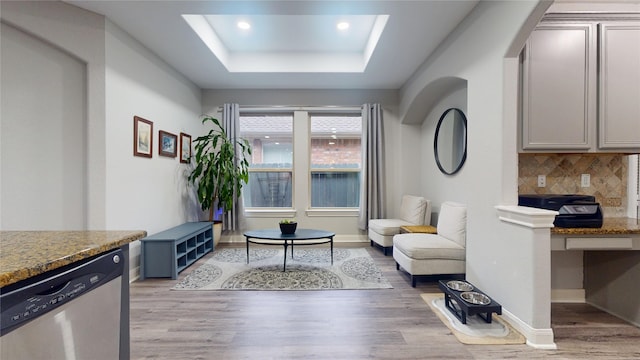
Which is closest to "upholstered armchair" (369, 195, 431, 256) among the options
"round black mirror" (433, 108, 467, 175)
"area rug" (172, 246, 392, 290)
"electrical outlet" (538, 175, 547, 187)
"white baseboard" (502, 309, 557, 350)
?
"area rug" (172, 246, 392, 290)

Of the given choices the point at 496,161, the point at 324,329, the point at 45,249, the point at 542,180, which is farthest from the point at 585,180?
the point at 45,249

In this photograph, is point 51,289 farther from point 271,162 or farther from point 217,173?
point 271,162

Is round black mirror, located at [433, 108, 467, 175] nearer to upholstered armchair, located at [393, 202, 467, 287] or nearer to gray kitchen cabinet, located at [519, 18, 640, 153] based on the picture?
upholstered armchair, located at [393, 202, 467, 287]

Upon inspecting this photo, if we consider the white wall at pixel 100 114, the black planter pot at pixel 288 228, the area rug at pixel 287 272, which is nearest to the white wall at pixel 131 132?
the white wall at pixel 100 114

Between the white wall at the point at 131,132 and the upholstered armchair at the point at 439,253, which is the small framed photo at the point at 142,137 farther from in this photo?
the upholstered armchair at the point at 439,253

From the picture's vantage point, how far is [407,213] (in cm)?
447

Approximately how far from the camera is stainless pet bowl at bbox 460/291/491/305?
2.24 meters

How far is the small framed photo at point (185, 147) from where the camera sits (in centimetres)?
425

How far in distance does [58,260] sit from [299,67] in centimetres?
390

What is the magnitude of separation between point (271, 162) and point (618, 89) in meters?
4.46

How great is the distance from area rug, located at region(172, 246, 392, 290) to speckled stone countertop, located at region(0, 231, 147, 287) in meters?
1.96

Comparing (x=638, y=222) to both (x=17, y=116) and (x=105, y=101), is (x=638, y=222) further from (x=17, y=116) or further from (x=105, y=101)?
(x=17, y=116)

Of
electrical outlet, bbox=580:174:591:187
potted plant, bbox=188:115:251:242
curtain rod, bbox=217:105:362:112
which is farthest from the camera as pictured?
curtain rod, bbox=217:105:362:112

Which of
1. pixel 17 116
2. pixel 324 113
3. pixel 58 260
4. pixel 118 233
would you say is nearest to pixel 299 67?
pixel 324 113
